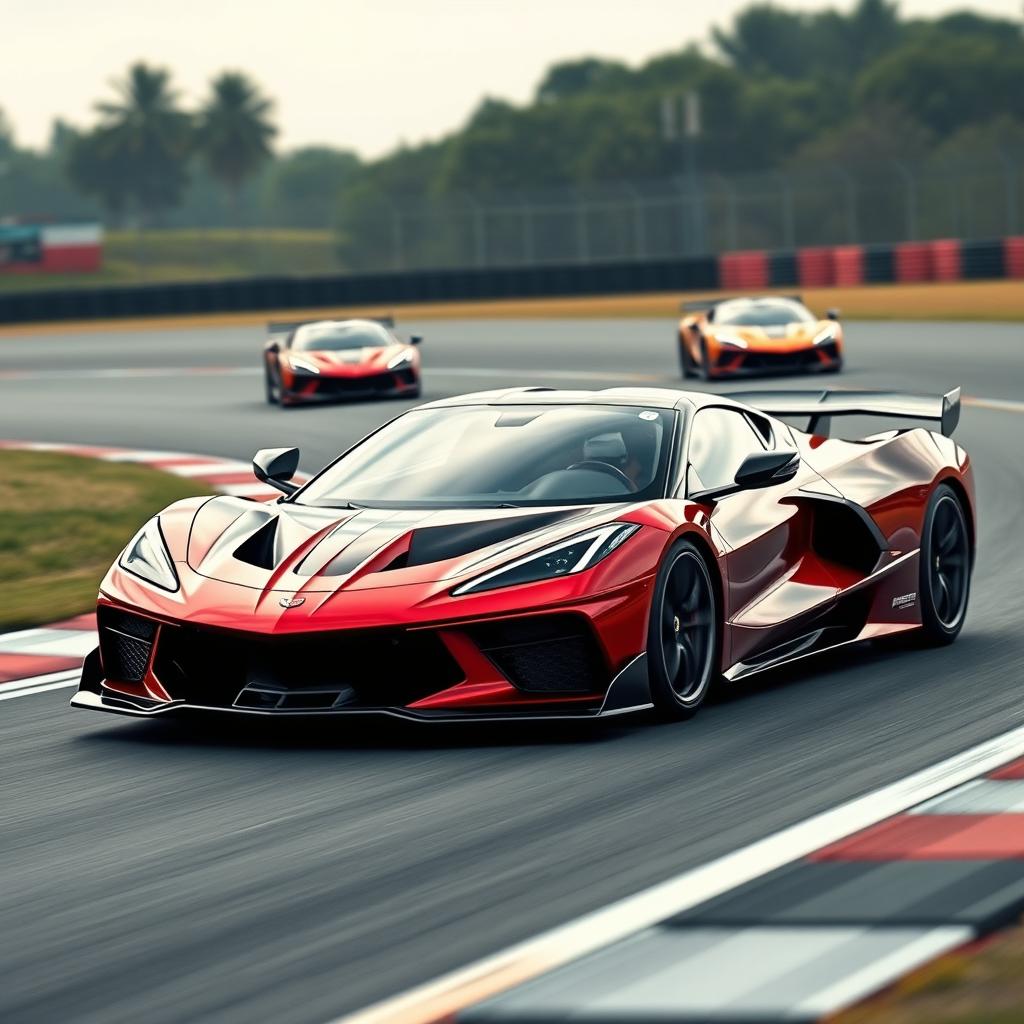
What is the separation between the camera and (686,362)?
25.5 m

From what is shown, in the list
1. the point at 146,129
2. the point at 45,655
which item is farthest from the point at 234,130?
the point at 45,655

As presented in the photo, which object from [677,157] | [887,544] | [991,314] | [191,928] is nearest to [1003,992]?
[191,928]

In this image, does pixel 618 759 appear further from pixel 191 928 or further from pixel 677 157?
pixel 677 157

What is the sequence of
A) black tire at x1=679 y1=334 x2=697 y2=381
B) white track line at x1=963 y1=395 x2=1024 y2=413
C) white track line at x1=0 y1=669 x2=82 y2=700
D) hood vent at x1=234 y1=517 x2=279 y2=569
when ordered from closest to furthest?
hood vent at x1=234 y1=517 x2=279 y2=569 → white track line at x1=0 y1=669 x2=82 y2=700 → white track line at x1=963 y1=395 x2=1024 y2=413 → black tire at x1=679 y1=334 x2=697 y2=381

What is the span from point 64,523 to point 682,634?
24.4ft

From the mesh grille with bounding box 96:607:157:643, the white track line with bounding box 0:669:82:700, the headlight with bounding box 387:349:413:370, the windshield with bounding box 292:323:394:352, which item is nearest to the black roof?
the mesh grille with bounding box 96:607:157:643

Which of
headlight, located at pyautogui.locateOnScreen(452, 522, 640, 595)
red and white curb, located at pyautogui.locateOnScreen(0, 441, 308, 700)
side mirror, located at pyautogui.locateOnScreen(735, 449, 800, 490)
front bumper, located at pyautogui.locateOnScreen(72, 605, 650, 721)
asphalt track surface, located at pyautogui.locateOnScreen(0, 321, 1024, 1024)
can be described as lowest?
red and white curb, located at pyautogui.locateOnScreen(0, 441, 308, 700)

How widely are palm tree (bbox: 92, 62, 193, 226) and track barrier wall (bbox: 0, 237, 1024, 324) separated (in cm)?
10904

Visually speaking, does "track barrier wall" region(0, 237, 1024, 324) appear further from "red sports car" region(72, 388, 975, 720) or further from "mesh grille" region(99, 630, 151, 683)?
"mesh grille" region(99, 630, 151, 683)

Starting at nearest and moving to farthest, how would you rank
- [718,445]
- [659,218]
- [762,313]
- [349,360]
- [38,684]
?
1. [718,445]
2. [38,684]
3. [349,360]
4. [762,313]
5. [659,218]

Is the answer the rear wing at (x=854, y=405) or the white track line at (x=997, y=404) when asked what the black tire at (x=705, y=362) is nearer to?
the white track line at (x=997, y=404)

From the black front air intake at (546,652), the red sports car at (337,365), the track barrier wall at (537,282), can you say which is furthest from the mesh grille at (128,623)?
the track barrier wall at (537,282)

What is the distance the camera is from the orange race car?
24.6m

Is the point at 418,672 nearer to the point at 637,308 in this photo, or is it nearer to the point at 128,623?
the point at 128,623
